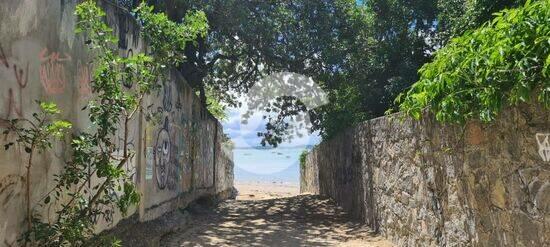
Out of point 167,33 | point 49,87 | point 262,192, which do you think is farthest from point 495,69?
point 262,192

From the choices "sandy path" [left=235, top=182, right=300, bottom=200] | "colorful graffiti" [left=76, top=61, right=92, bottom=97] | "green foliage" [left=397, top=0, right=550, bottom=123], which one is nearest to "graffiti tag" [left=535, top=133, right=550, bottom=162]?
"green foliage" [left=397, top=0, right=550, bottom=123]

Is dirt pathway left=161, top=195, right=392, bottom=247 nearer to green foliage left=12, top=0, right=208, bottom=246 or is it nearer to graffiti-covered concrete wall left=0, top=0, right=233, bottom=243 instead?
graffiti-covered concrete wall left=0, top=0, right=233, bottom=243

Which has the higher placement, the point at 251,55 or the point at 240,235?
the point at 251,55

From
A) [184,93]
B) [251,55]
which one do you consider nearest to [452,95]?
[184,93]

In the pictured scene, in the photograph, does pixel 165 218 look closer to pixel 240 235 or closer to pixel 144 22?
pixel 240 235

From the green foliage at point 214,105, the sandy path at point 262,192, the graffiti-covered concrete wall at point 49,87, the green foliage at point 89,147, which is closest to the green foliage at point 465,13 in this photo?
the graffiti-covered concrete wall at point 49,87

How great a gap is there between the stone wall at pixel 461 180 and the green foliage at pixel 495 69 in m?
0.20

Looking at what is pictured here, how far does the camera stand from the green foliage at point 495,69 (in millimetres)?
3592

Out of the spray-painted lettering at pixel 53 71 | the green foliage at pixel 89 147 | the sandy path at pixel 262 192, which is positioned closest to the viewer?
the green foliage at pixel 89 147

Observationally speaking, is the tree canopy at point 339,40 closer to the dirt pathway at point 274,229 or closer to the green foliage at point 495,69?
the dirt pathway at point 274,229

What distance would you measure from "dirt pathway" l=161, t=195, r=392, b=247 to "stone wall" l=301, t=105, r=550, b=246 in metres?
0.61

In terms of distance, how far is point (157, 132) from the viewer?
27.2ft

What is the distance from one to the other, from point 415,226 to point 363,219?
3271 millimetres

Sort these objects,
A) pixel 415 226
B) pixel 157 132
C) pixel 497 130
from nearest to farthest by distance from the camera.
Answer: pixel 497 130, pixel 415 226, pixel 157 132
